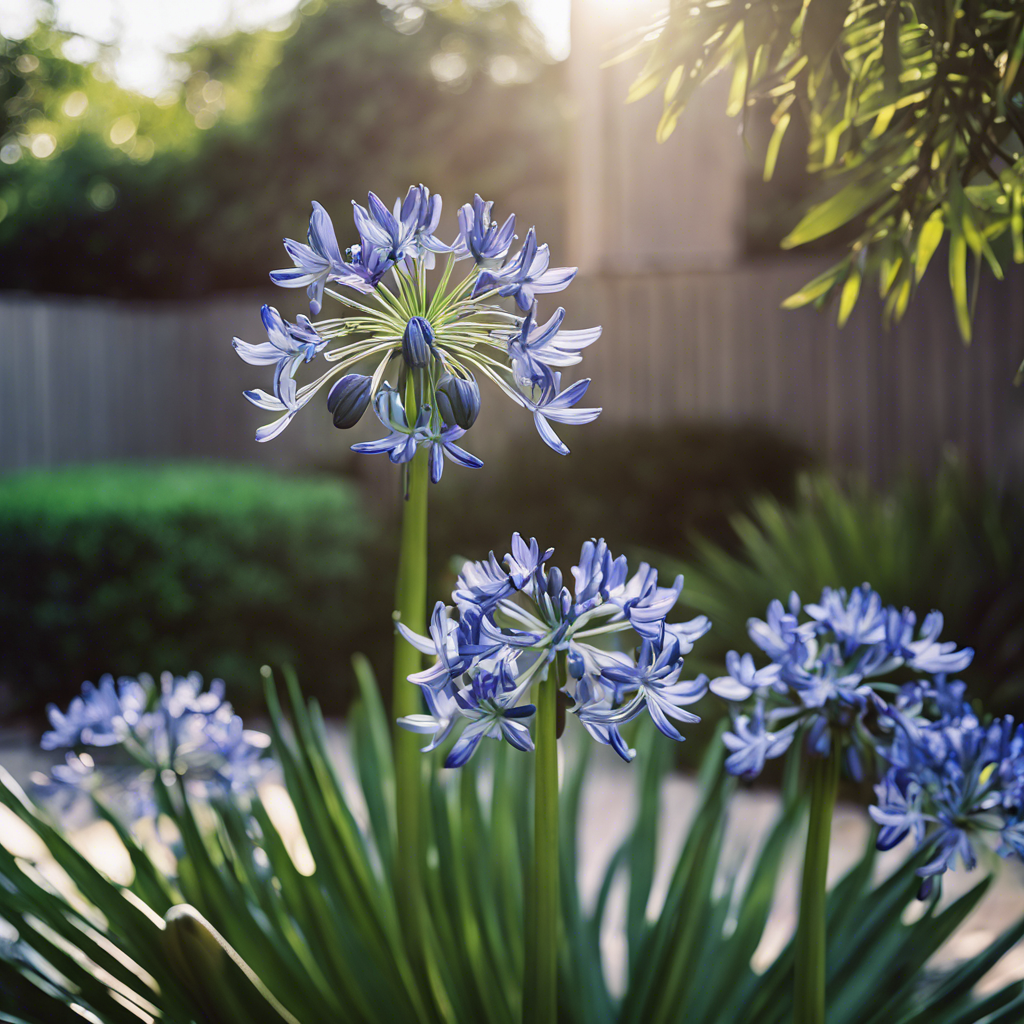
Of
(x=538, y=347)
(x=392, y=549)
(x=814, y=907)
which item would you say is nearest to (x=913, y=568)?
(x=392, y=549)

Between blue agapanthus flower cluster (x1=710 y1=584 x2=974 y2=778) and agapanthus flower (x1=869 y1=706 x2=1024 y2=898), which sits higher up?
blue agapanthus flower cluster (x1=710 y1=584 x2=974 y2=778)

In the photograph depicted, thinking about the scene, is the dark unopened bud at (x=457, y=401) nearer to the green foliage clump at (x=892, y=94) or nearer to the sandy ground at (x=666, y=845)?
the green foliage clump at (x=892, y=94)

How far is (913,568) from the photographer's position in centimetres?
385

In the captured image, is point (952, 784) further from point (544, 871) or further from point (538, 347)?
point (538, 347)

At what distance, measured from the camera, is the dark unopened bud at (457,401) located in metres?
0.76

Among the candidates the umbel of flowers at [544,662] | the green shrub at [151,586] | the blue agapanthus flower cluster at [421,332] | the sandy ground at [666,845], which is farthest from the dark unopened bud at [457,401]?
the green shrub at [151,586]

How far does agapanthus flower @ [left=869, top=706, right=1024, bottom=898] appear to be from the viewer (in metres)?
1.00

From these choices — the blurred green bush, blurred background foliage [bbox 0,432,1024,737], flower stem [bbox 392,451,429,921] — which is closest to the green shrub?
blurred background foliage [bbox 0,432,1024,737]

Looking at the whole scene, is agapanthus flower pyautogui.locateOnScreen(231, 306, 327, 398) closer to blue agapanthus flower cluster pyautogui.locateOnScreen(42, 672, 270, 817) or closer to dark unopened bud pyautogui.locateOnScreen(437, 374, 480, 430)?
dark unopened bud pyautogui.locateOnScreen(437, 374, 480, 430)

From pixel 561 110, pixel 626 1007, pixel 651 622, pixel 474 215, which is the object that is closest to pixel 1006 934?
pixel 626 1007

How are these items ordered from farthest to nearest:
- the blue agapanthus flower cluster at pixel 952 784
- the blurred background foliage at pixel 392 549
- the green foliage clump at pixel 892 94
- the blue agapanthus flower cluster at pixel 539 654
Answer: the blurred background foliage at pixel 392 549 < the green foliage clump at pixel 892 94 < the blue agapanthus flower cluster at pixel 952 784 < the blue agapanthus flower cluster at pixel 539 654

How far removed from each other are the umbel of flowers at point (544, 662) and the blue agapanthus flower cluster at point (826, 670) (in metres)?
0.18

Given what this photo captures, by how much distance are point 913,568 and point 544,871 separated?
11.1ft

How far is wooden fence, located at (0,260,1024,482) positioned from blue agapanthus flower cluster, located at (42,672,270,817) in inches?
156
